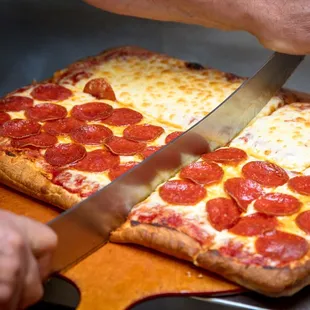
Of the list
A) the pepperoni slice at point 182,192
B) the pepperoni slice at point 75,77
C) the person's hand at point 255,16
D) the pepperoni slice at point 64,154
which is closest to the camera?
the pepperoni slice at point 182,192

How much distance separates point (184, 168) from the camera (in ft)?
7.11

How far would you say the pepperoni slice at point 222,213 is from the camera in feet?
6.18

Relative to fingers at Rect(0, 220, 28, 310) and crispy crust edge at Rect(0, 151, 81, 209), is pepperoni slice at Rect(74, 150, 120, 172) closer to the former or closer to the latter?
crispy crust edge at Rect(0, 151, 81, 209)

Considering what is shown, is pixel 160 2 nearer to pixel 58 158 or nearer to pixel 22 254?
pixel 58 158

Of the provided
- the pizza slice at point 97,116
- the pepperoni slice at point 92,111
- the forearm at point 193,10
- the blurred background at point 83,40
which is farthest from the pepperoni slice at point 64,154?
the blurred background at point 83,40

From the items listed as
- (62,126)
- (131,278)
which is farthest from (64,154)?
(131,278)

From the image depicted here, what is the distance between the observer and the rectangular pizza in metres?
1.80

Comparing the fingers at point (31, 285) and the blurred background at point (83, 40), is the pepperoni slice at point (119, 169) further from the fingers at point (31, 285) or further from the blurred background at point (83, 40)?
the blurred background at point (83, 40)

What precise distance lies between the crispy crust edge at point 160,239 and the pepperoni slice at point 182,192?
0.43 feet

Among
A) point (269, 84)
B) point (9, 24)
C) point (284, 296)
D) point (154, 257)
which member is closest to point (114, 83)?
point (269, 84)

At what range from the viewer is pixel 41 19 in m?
3.33

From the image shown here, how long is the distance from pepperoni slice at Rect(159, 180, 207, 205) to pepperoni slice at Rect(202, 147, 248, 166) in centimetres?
17

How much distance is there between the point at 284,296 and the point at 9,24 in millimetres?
2114

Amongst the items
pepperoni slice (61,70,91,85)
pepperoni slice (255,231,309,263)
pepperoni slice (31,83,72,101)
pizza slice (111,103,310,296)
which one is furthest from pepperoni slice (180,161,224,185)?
pepperoni slice (61,70,91,85)
